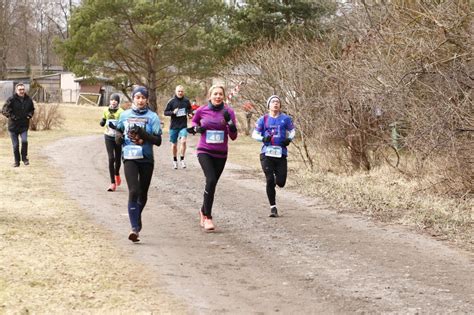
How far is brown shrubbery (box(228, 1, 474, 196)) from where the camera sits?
9.94 meters

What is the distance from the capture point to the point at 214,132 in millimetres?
8961

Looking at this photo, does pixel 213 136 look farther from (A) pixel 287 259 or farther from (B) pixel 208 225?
(A) pixel 287 259

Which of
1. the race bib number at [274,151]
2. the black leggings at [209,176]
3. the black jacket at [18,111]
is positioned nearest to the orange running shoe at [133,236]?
the black leggings at [209,176]

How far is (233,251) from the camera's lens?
302 inches

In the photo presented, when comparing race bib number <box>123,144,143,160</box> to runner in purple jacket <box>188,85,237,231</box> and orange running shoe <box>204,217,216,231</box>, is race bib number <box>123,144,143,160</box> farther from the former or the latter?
orange running shoe <box>204,217,216,231</box>

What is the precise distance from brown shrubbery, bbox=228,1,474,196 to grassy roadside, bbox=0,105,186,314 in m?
5.12

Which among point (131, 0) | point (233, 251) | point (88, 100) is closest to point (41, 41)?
point (88, 100)

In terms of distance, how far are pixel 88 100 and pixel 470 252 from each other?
67436 millimetres

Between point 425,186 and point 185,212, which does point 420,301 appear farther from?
point 425,186

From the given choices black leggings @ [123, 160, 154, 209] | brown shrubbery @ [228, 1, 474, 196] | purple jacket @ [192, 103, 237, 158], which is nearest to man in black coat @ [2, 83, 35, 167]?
brown shrubbery @ [228, 1, 474, 196]

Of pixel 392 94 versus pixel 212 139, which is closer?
pixel 212 139

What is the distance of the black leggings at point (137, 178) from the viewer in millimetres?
8102

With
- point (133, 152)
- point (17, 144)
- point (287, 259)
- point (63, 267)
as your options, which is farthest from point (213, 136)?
point (17, 144)

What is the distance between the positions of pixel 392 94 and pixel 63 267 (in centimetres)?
682
